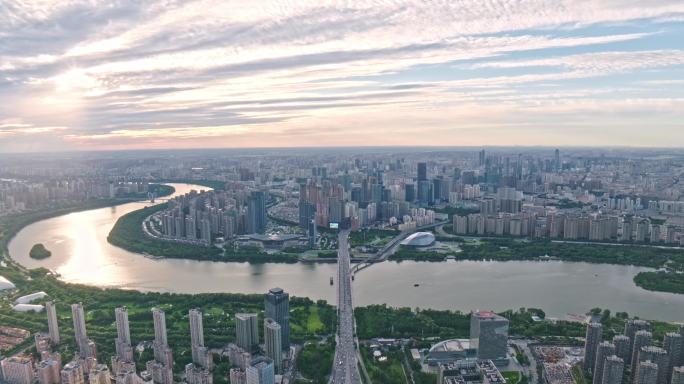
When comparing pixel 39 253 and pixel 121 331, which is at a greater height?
pixel 121 331

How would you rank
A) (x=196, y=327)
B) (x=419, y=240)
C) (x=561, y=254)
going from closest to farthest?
(x=196, y=327)
(x=561, y=254)
(x=419, y=240)

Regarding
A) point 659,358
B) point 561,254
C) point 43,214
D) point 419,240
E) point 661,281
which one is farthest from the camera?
point 43,214

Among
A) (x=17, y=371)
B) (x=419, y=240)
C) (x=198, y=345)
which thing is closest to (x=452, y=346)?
(x=198, y=345)

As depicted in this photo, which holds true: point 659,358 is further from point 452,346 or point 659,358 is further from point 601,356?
point 452,346

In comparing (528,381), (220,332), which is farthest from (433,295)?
(220,332)

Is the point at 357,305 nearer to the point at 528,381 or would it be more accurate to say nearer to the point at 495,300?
the point at 495,300

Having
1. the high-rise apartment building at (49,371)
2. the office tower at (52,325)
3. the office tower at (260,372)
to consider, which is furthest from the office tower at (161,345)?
the office tower at (52,325)

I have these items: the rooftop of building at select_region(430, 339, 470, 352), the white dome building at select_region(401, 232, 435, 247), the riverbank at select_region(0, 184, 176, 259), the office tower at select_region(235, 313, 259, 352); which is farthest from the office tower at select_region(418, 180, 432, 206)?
the office tower at select_region(235, 313, 259, 352)
